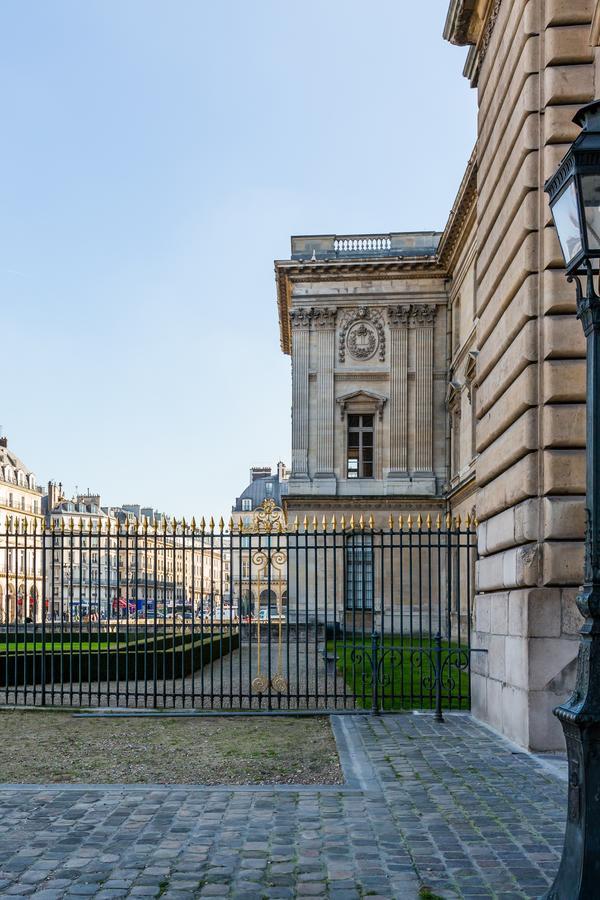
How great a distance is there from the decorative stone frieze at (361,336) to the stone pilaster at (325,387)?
0.45 meters

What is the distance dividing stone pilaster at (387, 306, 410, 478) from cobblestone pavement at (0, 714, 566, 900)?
26440 millimetres

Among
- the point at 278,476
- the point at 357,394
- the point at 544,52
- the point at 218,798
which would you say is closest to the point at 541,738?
the point at 218,798

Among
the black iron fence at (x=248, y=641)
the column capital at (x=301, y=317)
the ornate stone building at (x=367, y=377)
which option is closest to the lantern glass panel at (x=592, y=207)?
the black iron fence at (x=248, y=641)

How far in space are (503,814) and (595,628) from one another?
2974 mm

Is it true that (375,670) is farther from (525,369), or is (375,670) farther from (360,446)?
(360,446)

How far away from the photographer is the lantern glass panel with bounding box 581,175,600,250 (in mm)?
4332

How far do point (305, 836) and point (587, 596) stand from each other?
2962 mm

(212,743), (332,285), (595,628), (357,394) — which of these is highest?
(332,285)

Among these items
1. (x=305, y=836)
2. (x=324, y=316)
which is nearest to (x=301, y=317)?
(x=324, y=316)

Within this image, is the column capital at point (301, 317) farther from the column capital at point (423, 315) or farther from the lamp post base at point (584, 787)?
the lamp post base at point (584, 787)

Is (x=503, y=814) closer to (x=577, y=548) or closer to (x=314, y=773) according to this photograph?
(x=314, y=773)

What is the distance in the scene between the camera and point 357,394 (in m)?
35.6

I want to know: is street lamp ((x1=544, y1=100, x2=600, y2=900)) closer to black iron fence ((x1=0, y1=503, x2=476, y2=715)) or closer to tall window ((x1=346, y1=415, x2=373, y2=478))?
black iron fence ((x1=0, y1=503, x2=476, y2=715))

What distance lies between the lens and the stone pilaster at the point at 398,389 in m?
34.9
